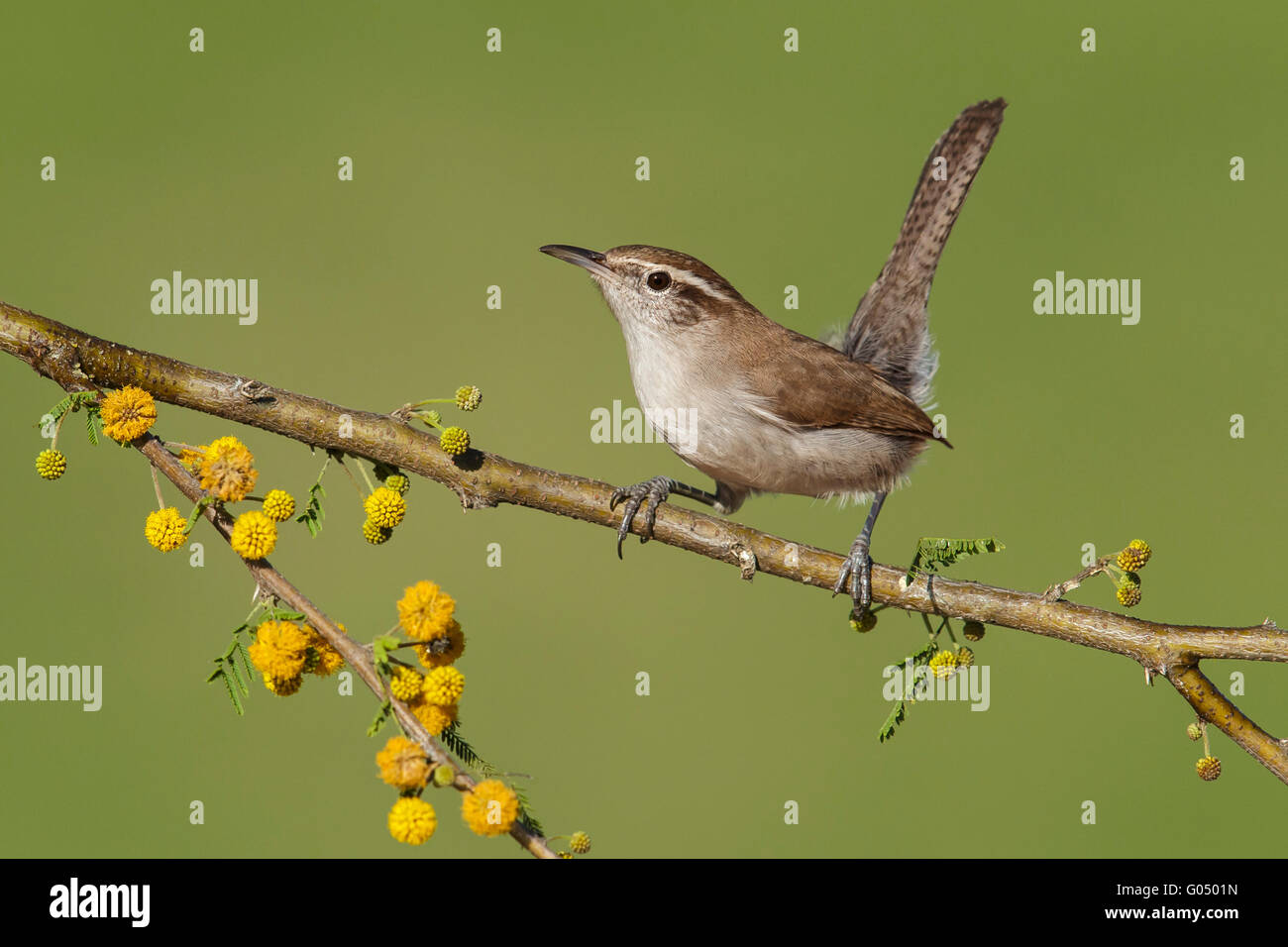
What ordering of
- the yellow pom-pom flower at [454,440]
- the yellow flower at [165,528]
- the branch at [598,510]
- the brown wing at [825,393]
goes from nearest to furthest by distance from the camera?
the yellow flower at [165,528] → the branch at [598,510] → the yellow pom-pom flower at [454,440] → the brown wing at [825,393]

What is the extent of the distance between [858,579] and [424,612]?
1562 millimetres

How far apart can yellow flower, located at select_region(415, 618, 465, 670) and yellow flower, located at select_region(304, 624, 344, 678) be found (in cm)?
17

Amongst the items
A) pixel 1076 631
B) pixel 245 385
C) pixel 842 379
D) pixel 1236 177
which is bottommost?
pixel 1076 631

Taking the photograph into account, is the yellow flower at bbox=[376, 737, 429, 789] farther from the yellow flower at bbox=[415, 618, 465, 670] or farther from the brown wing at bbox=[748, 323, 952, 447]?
the brown wing at bbox=[748, 323, 952, 447]

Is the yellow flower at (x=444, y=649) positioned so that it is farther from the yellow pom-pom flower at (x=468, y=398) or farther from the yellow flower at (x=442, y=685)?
the yellow pom-pom flower at (x=468, y=398)

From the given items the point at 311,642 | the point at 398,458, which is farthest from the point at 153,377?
A: the point at 311,642

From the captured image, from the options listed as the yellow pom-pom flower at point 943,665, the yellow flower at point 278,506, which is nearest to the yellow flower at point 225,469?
the yellow flower at point 278,506

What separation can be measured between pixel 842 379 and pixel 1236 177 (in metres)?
6.42

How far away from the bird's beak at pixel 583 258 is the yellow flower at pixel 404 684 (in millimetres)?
2235

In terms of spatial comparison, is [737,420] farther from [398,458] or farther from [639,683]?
[639,683]

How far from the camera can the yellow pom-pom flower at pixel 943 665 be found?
2291 millimetres

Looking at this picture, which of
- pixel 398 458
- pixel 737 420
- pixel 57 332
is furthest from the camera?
pixel 737 420

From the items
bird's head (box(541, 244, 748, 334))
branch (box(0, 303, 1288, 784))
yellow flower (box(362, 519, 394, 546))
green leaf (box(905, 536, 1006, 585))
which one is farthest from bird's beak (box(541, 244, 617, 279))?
yellow flower (box(362, 519, 394, 546))

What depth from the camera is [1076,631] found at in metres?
2.39
